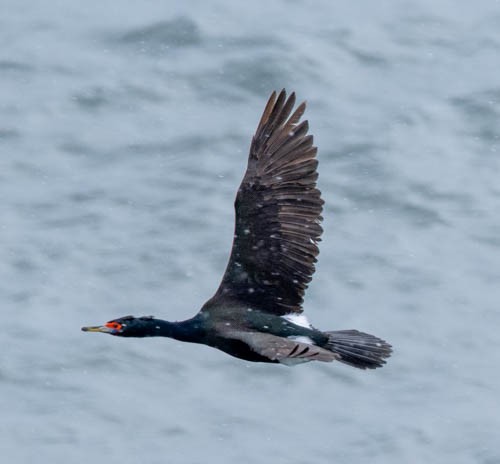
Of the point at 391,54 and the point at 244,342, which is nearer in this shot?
the point at 244,342

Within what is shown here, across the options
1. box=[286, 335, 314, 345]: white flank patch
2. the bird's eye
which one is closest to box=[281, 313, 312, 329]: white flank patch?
box=[286, 335, 314, 345]: white flank patch

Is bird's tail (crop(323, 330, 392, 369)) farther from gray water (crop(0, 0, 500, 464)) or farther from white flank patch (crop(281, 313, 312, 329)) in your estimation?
gray water (crop(0, 0, 500, 464))

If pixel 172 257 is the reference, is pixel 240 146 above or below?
above

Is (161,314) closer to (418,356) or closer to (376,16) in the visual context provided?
(418,356)

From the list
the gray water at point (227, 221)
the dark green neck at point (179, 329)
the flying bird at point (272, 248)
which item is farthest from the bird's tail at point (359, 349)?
the gray water at point (227, 221)

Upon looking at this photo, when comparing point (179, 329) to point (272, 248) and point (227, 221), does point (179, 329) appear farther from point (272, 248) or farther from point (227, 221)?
point (227, 221)

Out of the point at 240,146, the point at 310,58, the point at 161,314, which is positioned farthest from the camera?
the point at 310,58

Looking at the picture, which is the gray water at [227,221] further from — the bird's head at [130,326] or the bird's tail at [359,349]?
the bird's head at [130,326]

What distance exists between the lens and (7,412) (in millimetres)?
13305

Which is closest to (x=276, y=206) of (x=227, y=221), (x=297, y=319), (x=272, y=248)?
(x=272, y=248)

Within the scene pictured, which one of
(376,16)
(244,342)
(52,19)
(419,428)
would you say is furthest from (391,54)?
(244,342)

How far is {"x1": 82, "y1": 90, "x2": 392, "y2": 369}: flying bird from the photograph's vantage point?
11.1m

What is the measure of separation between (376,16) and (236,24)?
55.9 inches

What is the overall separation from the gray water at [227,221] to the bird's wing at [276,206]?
2.29 meters
